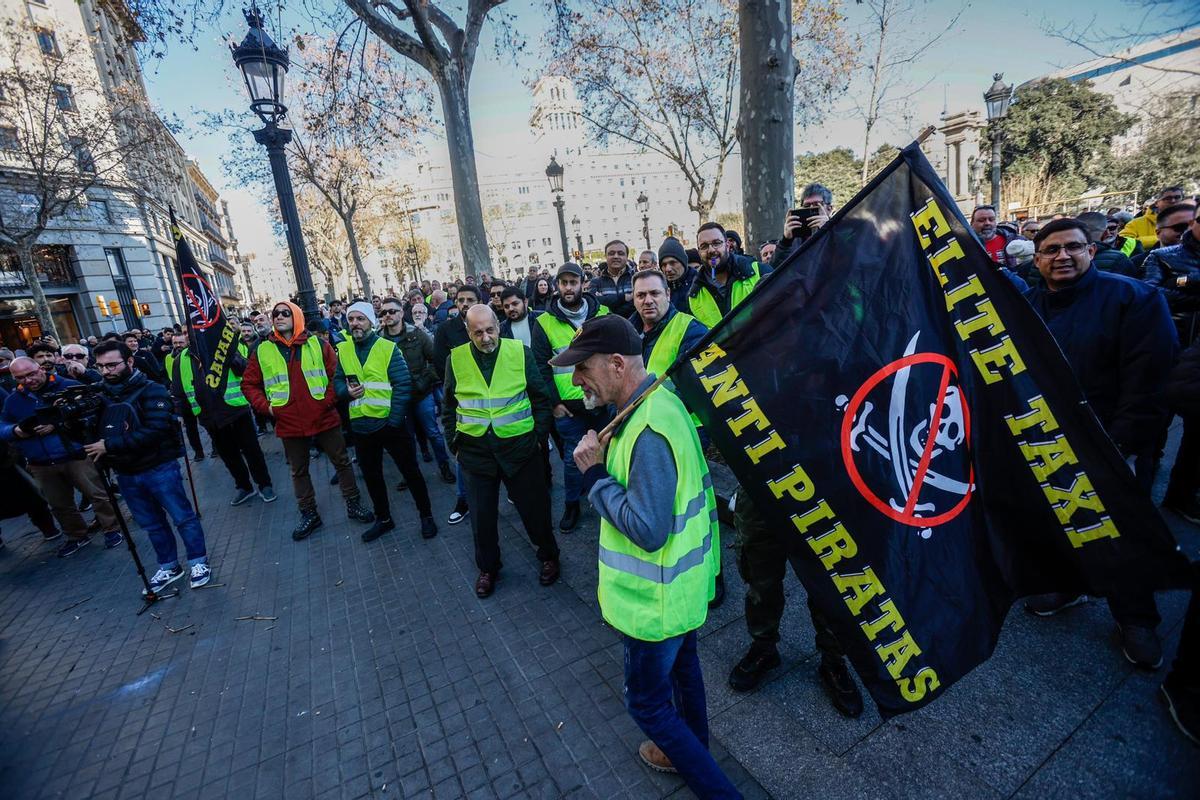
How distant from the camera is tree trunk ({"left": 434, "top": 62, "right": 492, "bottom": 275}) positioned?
35.2ft

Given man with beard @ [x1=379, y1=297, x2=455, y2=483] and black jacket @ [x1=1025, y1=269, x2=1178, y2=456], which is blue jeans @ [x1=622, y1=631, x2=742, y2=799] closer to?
black jacket @ [x1=1025, y1=269, x2=1178, y2=456]

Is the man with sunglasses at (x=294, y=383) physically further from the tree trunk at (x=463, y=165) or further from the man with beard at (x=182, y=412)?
the tree trunk at (x=463, y=165)

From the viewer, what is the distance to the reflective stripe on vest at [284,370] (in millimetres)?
5297

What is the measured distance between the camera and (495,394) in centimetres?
402

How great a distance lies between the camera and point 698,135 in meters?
Result: 19.0

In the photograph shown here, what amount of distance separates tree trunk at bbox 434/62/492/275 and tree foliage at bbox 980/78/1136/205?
96.2 feet

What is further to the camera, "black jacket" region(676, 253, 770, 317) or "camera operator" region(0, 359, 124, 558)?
"camera operator" region(0, 359, 124, 558)

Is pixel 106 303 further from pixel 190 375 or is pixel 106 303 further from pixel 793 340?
pixel 793 340

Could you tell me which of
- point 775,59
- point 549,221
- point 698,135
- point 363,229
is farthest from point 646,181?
point 775,59

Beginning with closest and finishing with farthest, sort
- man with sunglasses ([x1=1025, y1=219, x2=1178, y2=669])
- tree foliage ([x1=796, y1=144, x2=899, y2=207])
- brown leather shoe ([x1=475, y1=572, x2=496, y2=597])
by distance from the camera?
man with sunglasses ([x1=1025, y1=219, x2=1178, y2=669]) → brown leather shoe ([x1=475, y1=572, x2=496, y2=597]) → tree foliage ([x1=796, y1=144, x2=899, y2=207])

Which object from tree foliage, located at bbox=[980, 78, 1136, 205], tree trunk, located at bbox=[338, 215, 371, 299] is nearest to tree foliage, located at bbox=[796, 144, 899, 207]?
tree foliage, located at bbox=[980, 78, 1136, 205]

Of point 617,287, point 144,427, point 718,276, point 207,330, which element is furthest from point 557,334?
point 207,330

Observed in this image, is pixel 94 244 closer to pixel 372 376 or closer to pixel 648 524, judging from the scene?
pixel 372 376

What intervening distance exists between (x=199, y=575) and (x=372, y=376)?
2.40 m
